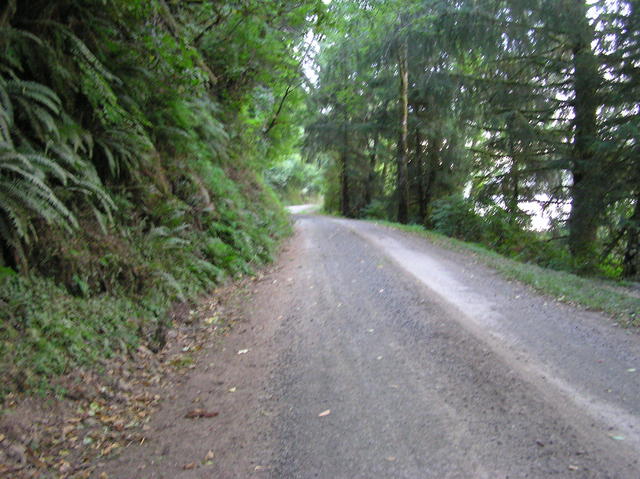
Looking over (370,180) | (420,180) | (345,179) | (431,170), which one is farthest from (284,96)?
(345,179)

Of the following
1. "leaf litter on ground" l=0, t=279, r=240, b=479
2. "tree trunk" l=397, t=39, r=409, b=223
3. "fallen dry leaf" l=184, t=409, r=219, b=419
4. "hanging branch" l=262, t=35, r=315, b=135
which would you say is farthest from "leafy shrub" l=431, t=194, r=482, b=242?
"fallen dry leaf" l=184, t=409, r=219, b=419

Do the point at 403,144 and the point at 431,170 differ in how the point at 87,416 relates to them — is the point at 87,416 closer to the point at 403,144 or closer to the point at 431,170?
the point at 403,144

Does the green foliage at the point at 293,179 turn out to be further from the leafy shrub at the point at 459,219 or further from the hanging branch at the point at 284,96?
→ the hanging branch at the point at 284,96

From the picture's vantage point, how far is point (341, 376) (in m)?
4.77

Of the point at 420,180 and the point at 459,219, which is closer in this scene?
the point at 459,219

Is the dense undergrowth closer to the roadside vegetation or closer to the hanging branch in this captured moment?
the hanging branch

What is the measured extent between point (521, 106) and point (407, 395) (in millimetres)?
13300

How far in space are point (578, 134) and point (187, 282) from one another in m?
12.1

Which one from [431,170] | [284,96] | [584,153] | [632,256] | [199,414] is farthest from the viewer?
[431,170]

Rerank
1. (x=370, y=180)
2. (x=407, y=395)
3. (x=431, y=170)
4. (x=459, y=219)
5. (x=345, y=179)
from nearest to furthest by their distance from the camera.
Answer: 1. (x=407, y=395)
2. (x=459, y=219)
3. (x=431, y=170)
4. (x=370, y=180)
5. (x=345, y=179)

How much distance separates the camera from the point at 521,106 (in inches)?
585

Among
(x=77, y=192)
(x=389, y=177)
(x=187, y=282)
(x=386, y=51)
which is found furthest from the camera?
(x=389, y=177)

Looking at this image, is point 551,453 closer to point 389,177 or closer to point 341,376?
point 341,376

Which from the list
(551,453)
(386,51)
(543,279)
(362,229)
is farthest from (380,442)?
(386,51)
